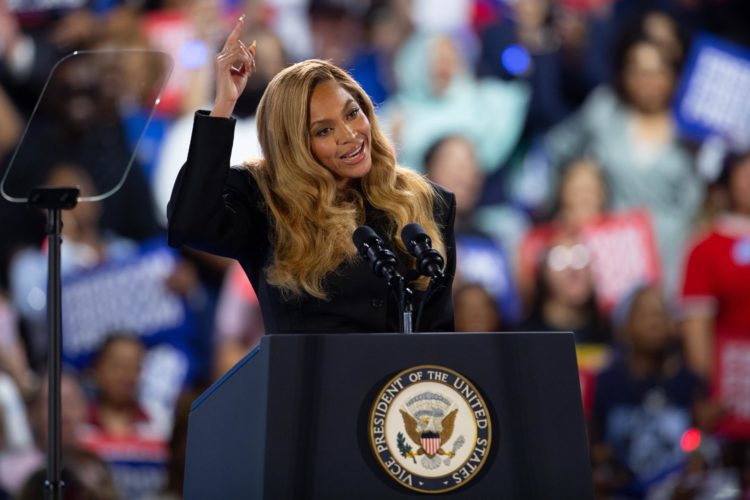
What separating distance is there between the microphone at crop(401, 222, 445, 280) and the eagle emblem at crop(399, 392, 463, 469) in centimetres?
27

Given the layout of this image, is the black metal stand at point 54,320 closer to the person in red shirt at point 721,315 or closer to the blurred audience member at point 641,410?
the blurred audience member at point 641,410

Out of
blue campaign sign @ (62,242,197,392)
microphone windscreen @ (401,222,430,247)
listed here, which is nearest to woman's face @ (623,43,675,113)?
blue campaign sign @ (62,242,197,392)

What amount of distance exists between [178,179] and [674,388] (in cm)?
477

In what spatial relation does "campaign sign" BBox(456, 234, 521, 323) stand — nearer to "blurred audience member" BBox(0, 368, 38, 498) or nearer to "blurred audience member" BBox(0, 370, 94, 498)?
"blurred audience member" BBox(0, 370, 94, 498)

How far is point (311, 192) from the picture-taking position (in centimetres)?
260

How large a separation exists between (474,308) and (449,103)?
4.01ft

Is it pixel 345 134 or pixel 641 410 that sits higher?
pixel 641 410

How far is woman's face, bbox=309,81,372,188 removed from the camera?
104 inches

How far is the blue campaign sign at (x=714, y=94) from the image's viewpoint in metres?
7.14

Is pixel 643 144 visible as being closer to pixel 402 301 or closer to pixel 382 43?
pixel 382 43

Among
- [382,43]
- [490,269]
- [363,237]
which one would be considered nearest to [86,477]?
[490,269]

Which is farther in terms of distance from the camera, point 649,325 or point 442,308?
point 649,325

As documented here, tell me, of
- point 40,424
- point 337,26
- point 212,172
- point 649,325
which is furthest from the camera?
point 337,26

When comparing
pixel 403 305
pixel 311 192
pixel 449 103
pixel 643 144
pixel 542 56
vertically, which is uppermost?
pixel 542 56
